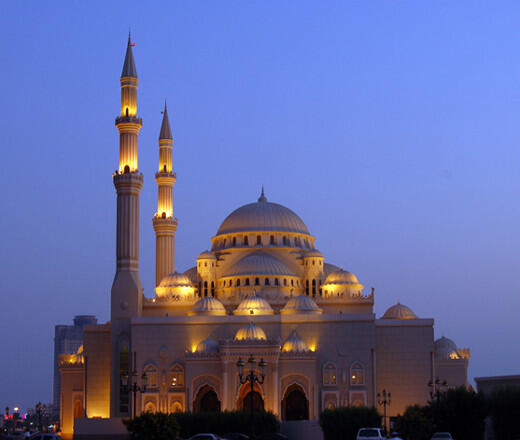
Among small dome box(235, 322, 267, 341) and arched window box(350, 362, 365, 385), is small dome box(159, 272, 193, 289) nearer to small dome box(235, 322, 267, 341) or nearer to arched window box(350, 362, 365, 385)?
small dome box(235, 322, 267, 341)

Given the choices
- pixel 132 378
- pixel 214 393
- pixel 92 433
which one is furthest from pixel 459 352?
pixel 92 433

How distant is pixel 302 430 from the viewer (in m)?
42.9

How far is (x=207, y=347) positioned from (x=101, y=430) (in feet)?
26.2

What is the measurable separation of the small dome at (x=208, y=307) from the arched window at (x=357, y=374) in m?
8.26

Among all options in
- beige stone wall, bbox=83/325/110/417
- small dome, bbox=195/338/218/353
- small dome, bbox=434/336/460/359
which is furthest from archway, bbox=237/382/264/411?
small dome, bbox=434/336/460/359

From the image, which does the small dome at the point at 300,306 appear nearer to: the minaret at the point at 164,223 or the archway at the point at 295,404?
the archway at the point at 295,404

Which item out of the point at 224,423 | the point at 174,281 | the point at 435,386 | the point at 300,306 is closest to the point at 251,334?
the point at 300,306

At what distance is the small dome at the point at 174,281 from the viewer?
186 ft

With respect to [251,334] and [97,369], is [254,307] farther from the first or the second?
[97,369]

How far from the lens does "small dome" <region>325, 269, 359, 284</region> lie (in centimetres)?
5775

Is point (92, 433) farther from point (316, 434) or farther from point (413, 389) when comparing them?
point (413, 389)

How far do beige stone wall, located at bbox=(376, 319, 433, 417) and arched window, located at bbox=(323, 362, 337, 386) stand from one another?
3.08m

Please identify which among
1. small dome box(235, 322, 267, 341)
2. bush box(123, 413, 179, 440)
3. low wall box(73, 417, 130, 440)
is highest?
small dome box(235, 322, 267, 341)

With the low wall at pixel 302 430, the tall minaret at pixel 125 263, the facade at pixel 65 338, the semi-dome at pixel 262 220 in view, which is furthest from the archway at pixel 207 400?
the facade at pixel 65 338
